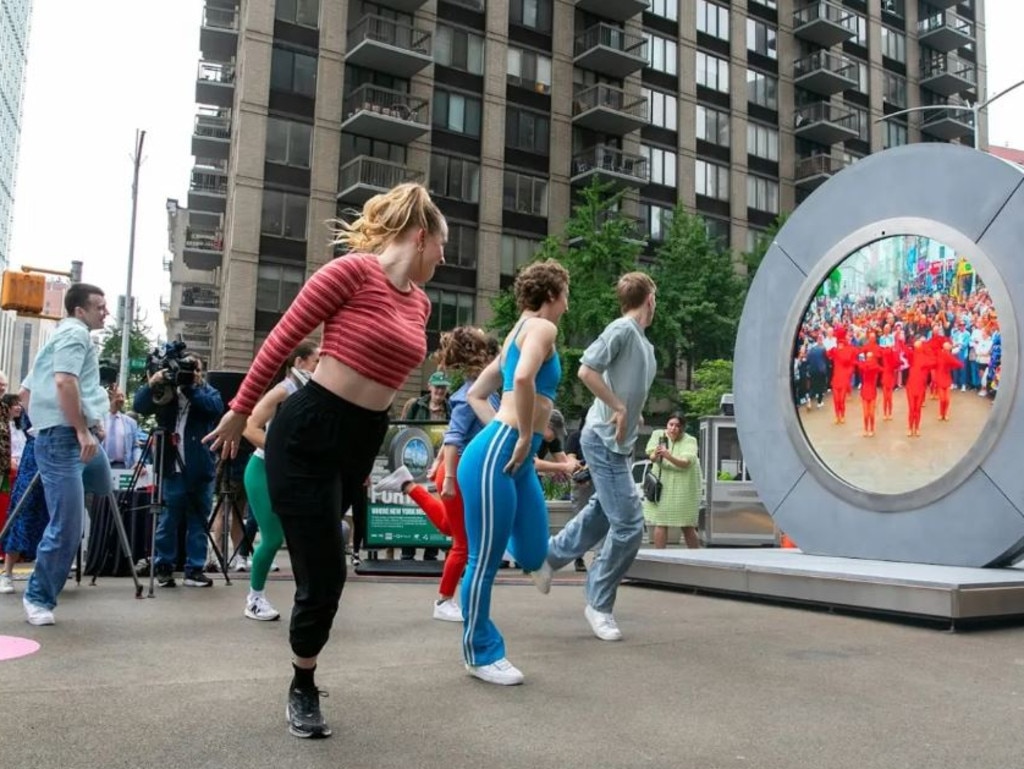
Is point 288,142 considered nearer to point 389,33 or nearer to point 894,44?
point 389,33

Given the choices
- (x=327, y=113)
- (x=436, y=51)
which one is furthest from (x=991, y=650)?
(x=436, y=51)

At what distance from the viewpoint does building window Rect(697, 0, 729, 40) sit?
4681 centimetres

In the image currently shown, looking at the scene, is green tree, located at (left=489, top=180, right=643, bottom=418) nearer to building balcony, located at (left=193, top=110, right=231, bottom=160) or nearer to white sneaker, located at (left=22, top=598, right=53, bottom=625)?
building balcony, located at (left=193, top=110, right=231, bottom=160)

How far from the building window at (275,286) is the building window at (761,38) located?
26790 millimetres

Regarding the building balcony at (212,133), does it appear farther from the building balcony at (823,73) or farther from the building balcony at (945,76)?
the building balcony at (945,76)

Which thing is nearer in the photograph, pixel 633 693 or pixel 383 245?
pixel 383 245

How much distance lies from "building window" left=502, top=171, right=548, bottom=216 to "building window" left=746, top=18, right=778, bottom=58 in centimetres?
1548

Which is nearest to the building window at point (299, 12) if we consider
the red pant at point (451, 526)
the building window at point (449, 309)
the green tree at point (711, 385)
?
the building window at point (449, 309)

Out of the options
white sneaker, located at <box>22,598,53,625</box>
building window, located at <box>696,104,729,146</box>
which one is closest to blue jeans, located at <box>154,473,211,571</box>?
white sneaker, located at <box>22,598,53,625</box>

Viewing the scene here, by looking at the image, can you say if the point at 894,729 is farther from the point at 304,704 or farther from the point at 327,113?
the point at 327,113

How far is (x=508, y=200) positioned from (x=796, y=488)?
1270 inches

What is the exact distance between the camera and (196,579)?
7742 mm

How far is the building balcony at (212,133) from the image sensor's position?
42188 mm

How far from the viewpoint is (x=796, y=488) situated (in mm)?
8906
